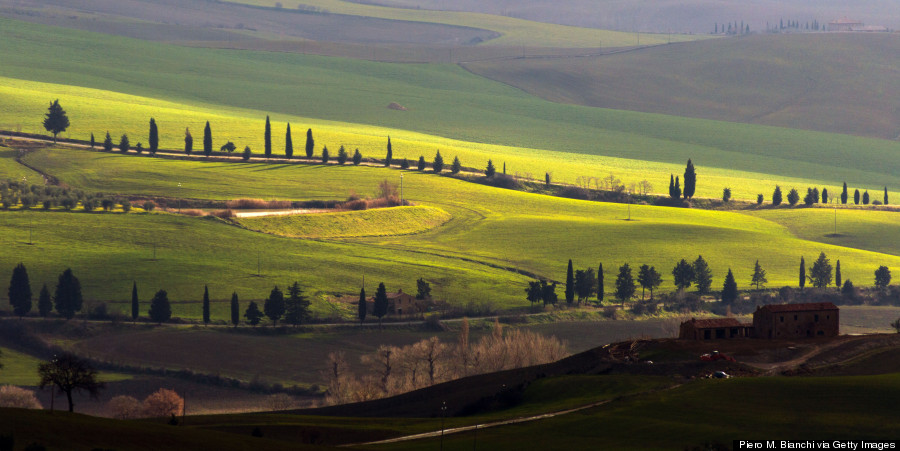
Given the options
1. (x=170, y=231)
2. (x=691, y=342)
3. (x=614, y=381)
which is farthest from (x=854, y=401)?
(x=170, y=231)

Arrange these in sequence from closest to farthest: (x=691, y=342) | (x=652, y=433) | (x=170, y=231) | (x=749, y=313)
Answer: (x=652, y=433) < (x=691, y=342) < (x=749, y=313) < (x=170, y=231)

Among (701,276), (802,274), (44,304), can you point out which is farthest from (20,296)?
(802,274)

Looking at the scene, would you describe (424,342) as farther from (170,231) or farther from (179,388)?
(170,231)

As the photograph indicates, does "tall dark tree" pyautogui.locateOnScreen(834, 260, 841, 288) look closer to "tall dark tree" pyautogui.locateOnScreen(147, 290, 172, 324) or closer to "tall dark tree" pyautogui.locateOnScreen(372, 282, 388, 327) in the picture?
"tall dark tree" pyautogui.locateOnScreen(372, 282, 388, 327)

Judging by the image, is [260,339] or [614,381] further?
[260,339]

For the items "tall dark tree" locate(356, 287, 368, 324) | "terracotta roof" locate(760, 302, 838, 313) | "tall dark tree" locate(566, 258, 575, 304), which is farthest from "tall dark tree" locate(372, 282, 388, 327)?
"terracotta roof" locate(760, 302, 838, 313)

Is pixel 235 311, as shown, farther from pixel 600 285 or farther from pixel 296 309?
pixel 600 285

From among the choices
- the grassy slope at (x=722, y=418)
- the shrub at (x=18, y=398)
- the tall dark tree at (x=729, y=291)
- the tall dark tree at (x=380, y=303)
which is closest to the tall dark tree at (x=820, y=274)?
the tall dark tree at (x=729, y=291)
